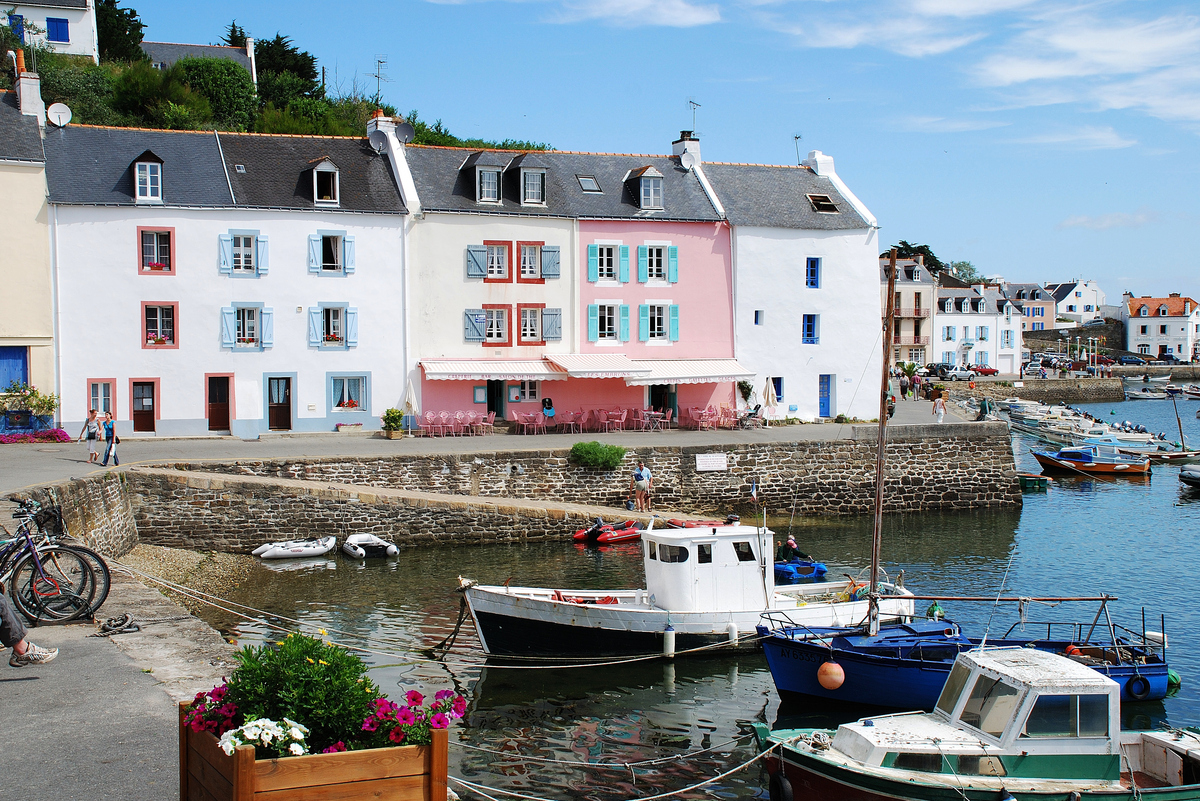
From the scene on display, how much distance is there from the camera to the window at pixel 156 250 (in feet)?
102

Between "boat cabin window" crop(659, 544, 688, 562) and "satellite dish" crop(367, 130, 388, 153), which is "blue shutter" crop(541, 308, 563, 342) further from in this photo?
"boat cabin window" crop(659, 544, 688, 562)

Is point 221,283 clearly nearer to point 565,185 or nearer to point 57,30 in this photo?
point 565,185

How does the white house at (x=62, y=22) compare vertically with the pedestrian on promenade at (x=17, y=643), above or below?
above

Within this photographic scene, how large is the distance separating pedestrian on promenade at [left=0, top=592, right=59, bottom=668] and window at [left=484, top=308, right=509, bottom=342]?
988 inches

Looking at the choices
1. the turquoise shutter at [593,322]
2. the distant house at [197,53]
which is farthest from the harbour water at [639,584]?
the distant house at [197,53]

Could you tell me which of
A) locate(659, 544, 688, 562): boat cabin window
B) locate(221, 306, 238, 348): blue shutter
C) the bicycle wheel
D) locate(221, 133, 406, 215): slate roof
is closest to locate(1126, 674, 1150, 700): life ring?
locate(659, 544, 688, 562): boat cabin window

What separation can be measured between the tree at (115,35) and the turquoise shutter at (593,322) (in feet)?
139

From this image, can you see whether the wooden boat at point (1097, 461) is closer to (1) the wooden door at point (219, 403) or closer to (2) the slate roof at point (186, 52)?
(1) the wooden door at point (219, 403)

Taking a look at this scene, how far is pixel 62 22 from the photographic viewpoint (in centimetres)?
5812

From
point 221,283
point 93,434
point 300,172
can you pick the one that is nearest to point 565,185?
point 300,172

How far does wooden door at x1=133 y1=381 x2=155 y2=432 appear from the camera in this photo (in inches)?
1224

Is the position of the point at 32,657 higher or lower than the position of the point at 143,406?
lower

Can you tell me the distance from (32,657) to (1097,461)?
42220 millimetres

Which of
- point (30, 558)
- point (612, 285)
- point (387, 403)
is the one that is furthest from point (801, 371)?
point (30, 558)
